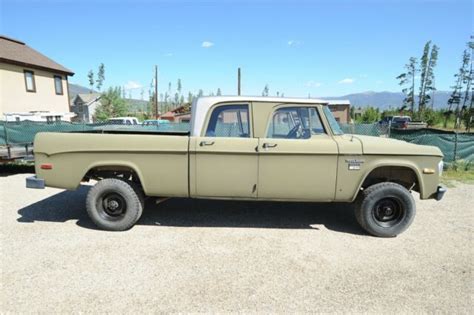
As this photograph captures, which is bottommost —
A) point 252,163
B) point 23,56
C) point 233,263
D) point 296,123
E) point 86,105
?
point 233,263

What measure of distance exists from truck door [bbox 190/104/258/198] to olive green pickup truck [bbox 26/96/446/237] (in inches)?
0.6

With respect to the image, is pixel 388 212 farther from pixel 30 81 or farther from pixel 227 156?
pixel 30 81

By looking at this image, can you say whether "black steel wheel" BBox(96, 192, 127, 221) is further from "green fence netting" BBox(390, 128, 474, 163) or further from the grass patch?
"green fence netting" BBox(390, 128, 474, 163)

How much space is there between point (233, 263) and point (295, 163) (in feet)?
5.10

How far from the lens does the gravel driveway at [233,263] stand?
2.72m

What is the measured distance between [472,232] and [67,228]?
6.14 m

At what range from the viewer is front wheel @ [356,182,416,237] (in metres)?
4.04

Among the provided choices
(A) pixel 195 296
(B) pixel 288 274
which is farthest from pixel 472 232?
(A) pixel 195 296

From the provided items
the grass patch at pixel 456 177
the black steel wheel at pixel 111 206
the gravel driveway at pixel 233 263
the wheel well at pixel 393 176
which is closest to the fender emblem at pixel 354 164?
the wheel well at pixel 393 176

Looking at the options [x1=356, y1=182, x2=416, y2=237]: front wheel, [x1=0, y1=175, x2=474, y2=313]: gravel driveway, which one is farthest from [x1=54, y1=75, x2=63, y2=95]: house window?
[x1=356, y1=182, x2=416, y2=237]: front wheel

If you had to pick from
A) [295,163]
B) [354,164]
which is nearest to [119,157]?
[295,163]

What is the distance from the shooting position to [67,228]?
14.2ft

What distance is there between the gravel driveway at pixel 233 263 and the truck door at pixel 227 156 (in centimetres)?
69

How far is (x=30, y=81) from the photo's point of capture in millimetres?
23312
